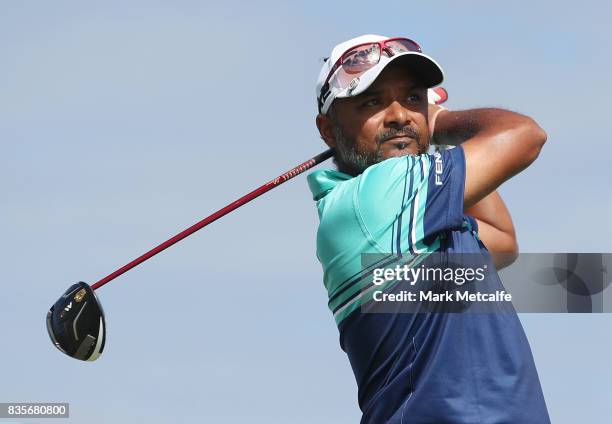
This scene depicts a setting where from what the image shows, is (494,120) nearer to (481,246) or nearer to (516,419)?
(481,246)

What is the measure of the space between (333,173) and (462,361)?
4.90 ft

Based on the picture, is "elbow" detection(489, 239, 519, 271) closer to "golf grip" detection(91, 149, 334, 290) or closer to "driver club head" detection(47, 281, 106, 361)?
"golf grip" detection(91, 149, 334, 290)

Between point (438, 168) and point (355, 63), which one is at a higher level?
point (355, 63)

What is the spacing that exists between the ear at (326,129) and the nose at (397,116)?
54 cm

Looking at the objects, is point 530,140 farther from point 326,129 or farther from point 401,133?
point 326,129

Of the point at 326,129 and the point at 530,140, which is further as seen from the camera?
the point at 326,129

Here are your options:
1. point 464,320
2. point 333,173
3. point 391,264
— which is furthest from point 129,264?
point 464,320

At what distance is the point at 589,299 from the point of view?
22.4 ft

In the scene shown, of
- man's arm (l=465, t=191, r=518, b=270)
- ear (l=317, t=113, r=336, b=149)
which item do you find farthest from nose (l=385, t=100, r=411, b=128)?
man's arm (l=465, t=191, r=518, b=270)

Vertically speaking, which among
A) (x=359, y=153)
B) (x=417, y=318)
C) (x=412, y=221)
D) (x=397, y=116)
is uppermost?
(x=397, y=116)

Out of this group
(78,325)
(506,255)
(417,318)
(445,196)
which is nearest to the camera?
(417,318)

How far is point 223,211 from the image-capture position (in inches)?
291

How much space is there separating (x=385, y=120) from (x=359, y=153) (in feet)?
0.82

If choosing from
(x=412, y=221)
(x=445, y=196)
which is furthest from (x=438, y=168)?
(x=412, y=221)
